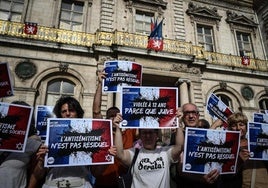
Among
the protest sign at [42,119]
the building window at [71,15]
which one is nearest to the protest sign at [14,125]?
the protest sign at [42,119]

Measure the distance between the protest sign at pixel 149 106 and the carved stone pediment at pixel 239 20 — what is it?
56.2 feet

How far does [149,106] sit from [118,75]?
5.67 feet

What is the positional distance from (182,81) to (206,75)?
8.56 feet

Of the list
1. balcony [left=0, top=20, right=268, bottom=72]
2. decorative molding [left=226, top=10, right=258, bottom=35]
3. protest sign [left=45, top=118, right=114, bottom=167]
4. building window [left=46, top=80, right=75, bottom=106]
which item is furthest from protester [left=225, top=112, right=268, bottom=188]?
decorative molding [left=226, top=10, right=258, bottom=35]

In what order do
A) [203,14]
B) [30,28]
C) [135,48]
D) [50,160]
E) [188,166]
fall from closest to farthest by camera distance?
1. [50,160]
2. [188,166]
3. [30,28]
4. [135,48]
5. [203,14]

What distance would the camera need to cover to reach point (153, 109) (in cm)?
356

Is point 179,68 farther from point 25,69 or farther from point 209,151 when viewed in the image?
point 209,151

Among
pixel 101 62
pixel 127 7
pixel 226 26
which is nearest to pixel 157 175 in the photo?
pixel 101 62

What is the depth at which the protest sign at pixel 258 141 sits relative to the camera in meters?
3.48

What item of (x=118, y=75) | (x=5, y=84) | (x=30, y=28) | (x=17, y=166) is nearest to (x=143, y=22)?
(x=30, y=28)

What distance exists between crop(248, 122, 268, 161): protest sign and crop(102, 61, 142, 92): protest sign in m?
2.69

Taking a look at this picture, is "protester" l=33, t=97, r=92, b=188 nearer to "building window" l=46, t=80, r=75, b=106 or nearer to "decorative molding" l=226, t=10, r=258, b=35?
"building window" l=46, t=80, r=75, b=106

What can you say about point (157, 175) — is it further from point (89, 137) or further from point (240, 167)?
point (240, 167)

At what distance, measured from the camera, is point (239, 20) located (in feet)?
59.8
